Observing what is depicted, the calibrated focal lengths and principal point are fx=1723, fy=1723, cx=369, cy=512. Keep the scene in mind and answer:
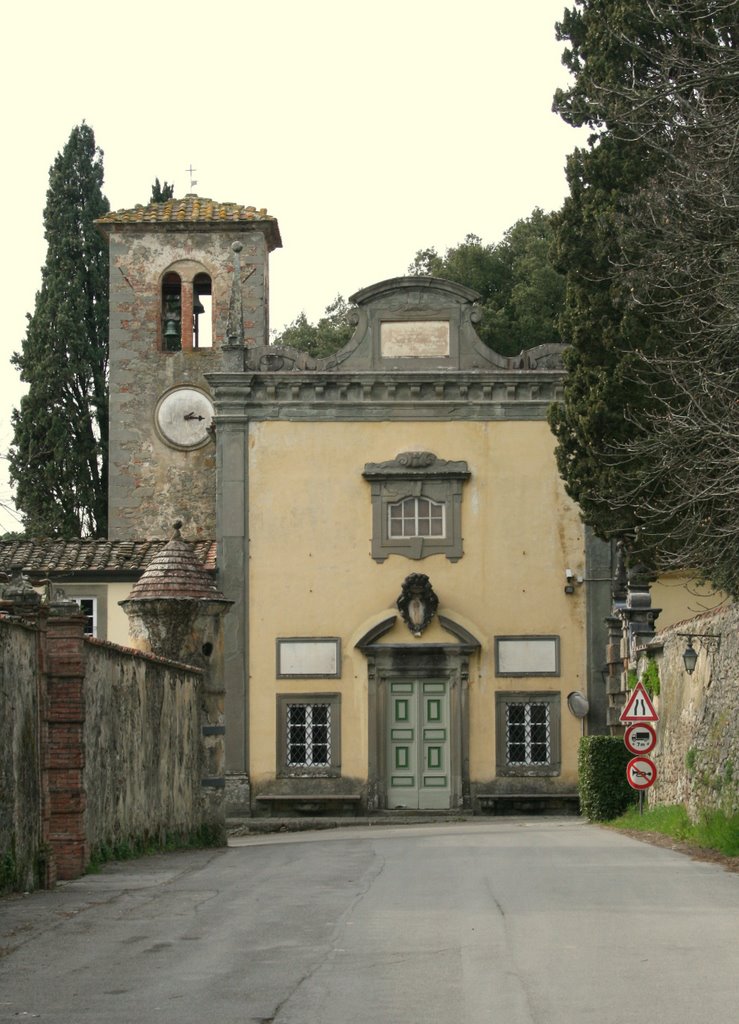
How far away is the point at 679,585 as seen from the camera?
36.3m

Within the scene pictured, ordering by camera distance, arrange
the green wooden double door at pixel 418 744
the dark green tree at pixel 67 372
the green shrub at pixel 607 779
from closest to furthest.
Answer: the green shrub at pixel 607 779
the green wooden double door at pixel 418 744
the dark green tree at pixel 67 372

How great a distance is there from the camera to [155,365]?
144 feet

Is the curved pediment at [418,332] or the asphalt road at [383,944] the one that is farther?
the curved pediment at [418,332]

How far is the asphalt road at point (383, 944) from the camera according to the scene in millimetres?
8875

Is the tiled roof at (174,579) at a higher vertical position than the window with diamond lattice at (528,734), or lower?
higher

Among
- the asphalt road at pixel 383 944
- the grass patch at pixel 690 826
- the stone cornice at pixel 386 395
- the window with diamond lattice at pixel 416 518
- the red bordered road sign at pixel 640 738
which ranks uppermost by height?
the stone cornice at pixel 386 395

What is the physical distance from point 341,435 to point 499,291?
61.9 ft

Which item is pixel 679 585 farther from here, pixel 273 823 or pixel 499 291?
pixel 499 291

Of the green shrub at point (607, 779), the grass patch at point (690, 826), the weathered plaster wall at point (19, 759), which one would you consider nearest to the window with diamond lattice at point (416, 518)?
the green shrub at point (607, 779)

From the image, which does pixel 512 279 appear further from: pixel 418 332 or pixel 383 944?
pixel 383 944

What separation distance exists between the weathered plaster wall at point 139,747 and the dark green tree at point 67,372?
2301 centimetres

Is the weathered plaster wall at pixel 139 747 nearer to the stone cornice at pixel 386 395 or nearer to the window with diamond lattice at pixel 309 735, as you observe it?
the window with diamond lattice at pixel 309 735

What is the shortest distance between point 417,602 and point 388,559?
109 cm

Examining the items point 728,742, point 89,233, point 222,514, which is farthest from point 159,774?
point 89,233
